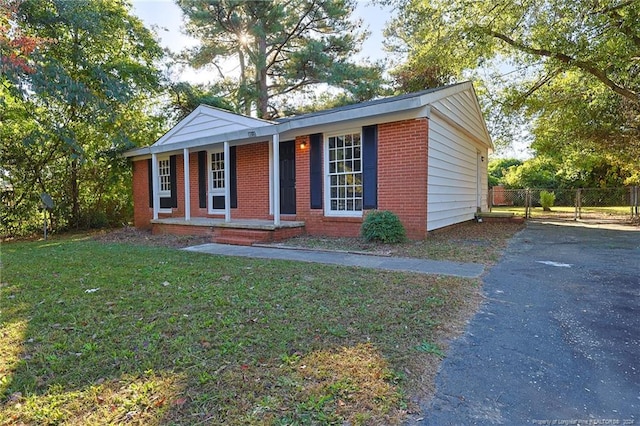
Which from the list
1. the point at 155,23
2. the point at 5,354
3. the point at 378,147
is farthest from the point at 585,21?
the point at 155,23

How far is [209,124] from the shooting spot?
10148 millimetres

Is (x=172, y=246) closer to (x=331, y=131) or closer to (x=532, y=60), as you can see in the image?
(x=331, y=131)

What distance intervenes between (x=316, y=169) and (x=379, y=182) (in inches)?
68.2

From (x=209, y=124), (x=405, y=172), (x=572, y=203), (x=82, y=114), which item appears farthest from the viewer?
(x=572, y=203)

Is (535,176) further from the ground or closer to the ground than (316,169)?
further from the ground

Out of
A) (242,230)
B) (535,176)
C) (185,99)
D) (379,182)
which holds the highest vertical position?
(185,99)

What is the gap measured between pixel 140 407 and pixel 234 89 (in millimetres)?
18470

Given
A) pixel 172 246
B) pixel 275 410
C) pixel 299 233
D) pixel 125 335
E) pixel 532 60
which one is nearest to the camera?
pixel 275 410

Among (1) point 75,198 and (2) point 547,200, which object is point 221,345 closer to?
(1) point 75,198

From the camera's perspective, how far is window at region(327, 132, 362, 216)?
824 cm

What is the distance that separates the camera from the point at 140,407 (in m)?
1.91

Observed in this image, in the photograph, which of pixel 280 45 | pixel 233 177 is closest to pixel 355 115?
pixel 233 177

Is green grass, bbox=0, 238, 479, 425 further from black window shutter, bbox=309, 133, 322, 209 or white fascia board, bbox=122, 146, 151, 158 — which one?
white fascia board, bbox=122, 146, 151, 158

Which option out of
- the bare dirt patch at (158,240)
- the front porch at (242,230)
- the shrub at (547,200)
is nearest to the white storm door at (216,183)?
the front porch at (242,230)
